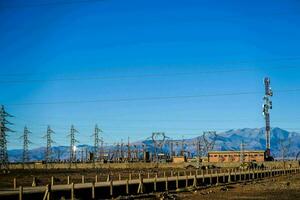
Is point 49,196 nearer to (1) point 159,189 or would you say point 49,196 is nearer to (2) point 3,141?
(1) point 159,189

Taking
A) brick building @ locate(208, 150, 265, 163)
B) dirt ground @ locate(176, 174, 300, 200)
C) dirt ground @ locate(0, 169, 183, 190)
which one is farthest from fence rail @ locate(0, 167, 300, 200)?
brick building @ locate(208, 150, 265, 163)

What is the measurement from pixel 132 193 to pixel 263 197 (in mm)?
12430

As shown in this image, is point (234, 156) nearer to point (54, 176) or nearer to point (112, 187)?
point (54, 176)

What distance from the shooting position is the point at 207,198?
42625mm

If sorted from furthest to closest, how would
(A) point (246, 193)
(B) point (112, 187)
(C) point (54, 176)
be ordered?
(C) point (54, 176)
(A) point (246, 193)
(B) point (112, 187)

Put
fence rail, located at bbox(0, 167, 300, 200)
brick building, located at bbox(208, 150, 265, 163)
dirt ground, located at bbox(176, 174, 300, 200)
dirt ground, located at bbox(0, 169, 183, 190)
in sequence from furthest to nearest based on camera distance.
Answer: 1. brick building, located at bbox(208, 150, 265, 163)
2. dirt ground, located at bbox(0, 169, 183, 190)
3. dirt ground, located at bbox(176, 174, 300, 200)
4. fence rail, located at bbox(0, 167, 300, 200)

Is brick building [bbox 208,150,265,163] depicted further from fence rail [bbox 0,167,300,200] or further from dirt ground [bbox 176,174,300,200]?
dirt ground [bbox 176,174,300,200]

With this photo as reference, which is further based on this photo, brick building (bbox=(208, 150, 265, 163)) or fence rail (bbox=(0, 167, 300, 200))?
brick building (bbox=(208, 150, 265, 163))

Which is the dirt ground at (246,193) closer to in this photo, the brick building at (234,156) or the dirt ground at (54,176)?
the dirt ground at (54,176)

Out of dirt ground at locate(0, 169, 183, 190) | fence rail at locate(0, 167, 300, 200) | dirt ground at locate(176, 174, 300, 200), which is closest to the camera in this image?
fence rail at locate(0, 167, 300, 200)

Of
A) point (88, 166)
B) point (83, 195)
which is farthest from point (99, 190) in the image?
point (88, 166)

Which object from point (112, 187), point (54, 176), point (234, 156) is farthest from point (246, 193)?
point (234, 156)

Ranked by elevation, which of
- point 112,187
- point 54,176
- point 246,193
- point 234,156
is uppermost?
point 112,187

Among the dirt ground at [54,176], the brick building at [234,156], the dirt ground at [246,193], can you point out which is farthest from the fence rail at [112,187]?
the brick building at [234,156]
